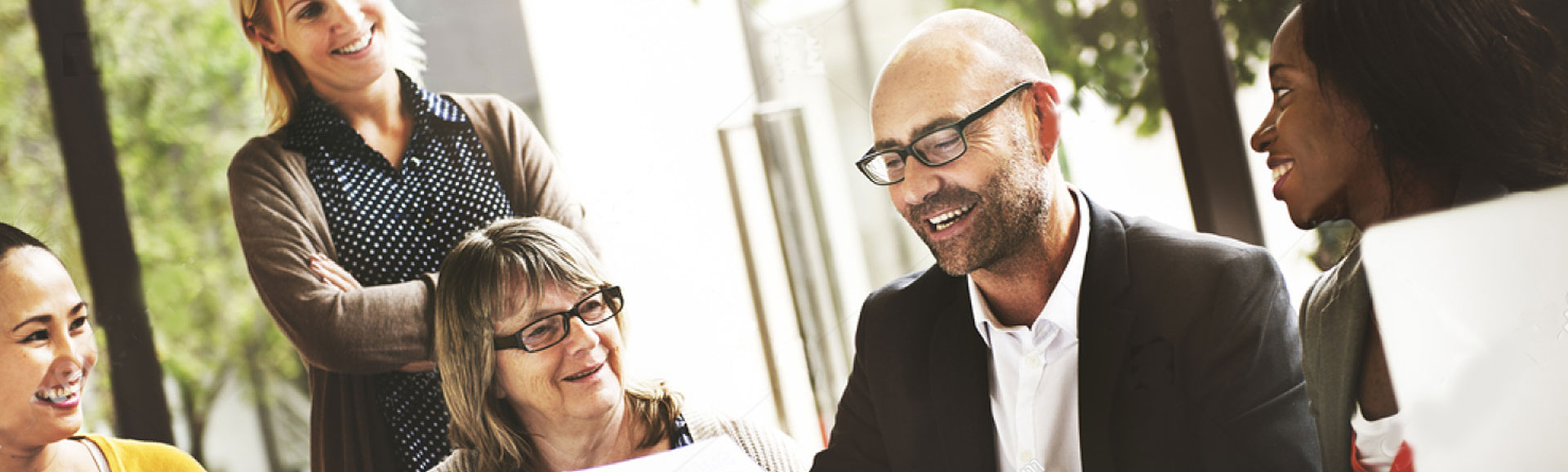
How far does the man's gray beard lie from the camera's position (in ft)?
5.49

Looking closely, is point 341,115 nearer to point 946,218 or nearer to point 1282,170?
point 946,218

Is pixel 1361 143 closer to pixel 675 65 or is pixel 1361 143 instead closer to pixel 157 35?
pixel 675 65

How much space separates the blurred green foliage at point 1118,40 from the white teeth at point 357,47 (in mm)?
961

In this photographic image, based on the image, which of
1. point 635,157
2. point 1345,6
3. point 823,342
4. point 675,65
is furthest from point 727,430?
point 1345,6

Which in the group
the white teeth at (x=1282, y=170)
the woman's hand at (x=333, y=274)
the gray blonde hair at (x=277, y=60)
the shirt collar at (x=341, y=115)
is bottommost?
the white teeth at (x=1282, y=170)

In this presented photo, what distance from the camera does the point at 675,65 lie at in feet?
6.45

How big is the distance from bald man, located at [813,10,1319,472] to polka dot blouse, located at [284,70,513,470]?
67 cm

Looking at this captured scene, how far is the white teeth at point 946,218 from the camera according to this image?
1702 mm

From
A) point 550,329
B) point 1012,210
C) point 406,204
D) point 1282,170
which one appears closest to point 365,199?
point 406,204

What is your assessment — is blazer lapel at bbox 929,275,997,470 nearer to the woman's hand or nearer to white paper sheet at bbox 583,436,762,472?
white paper sheet at bbox 583,436,762,472

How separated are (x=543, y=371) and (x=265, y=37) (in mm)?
728

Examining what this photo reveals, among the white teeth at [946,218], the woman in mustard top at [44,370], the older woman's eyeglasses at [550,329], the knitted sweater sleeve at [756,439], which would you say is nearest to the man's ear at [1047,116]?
the white teeth at [946,218]

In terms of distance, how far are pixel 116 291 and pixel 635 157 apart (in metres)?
0.88

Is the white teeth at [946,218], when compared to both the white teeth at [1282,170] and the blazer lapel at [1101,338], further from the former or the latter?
the white teeth at [1282,170]
